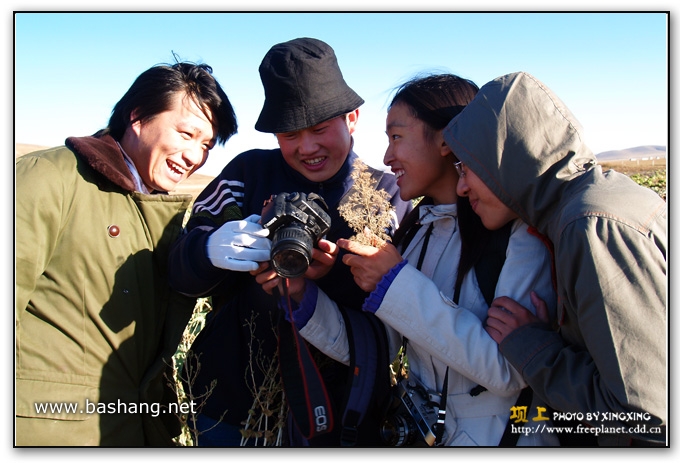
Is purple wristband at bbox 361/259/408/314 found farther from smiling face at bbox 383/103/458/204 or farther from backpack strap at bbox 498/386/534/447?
backpack strap at bbox 498/386/534/447

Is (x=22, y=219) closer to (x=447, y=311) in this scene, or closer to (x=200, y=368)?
(x=200, y=368)

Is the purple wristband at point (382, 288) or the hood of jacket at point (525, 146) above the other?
the hood of jacket at point (525, 146)

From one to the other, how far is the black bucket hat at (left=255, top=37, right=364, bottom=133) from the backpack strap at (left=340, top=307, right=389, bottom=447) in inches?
34.1

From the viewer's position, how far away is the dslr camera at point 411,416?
2.03m

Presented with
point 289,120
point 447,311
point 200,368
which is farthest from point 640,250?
point 200,368

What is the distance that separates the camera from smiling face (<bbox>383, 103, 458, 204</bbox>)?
2.25 metres

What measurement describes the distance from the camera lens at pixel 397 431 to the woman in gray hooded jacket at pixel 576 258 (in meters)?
0.54

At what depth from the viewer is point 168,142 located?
2.39 m

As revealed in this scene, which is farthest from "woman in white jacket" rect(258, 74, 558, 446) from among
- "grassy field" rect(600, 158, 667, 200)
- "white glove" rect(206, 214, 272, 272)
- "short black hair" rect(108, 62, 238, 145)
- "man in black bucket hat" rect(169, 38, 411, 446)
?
"grassy field" rect(600, 158, 667, 200)

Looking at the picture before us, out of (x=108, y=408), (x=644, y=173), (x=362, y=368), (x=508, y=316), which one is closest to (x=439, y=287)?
(x=508, y=316)

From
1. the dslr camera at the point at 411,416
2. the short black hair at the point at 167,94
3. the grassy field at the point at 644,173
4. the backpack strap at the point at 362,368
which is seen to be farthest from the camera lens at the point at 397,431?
the grassy field at the point at 644,173

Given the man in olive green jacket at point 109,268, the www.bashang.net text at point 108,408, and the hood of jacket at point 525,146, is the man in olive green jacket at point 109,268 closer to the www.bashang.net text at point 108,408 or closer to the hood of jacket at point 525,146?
the www.bashang.net text at point 108,408

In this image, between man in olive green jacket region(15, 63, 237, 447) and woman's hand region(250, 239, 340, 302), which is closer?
man in olive green jacket region(15, 63, 237, 447)

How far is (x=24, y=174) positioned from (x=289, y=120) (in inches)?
41.2
